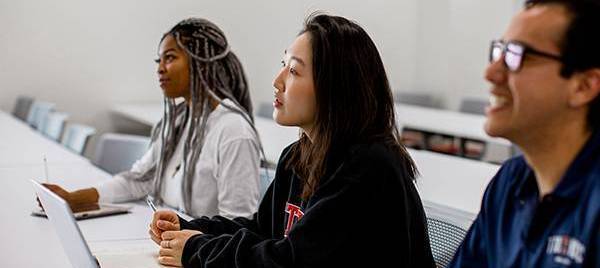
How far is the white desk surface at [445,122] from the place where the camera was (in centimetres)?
549

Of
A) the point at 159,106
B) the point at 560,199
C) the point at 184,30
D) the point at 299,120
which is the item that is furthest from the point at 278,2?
the point at 560,199

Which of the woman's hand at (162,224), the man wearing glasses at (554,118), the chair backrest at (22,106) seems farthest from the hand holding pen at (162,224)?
the chair backrest at (22,106)

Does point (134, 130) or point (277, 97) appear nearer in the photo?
point (277, 97)

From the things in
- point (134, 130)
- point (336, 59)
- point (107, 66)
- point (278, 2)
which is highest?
point (336, 59)

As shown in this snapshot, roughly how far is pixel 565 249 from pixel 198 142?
1769 millimetres

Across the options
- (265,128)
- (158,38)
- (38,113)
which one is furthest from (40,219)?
(158,38)

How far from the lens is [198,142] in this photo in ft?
9.27

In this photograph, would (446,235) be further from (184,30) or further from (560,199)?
(184,30)

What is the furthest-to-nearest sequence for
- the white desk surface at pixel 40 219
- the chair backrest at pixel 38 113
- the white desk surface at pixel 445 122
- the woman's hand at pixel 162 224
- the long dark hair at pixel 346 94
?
the chair backrest at pixel 38 113, the white desk surface at pixel 445 122, the white desk surface at pixel 40 219, the woman's hand at pixel 162 224, the long dark hair at pixel 346 94

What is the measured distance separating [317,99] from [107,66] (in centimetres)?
509

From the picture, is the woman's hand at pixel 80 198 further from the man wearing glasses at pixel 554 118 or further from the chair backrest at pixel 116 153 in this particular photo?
the man wearing glasses at pixel 554 118

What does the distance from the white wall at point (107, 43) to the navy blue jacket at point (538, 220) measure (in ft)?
17.2

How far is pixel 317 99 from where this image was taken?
5.96 feet

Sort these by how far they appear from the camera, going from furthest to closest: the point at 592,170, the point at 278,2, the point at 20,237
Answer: the point at 278,2
the point at 20,237
the point at 592,170
